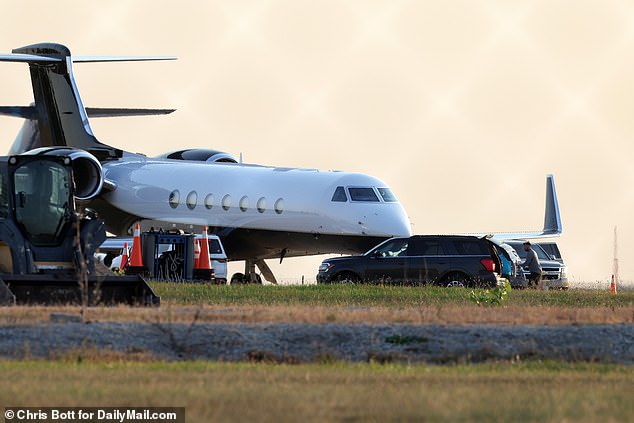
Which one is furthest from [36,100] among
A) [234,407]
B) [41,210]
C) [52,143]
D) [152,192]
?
[234,407]

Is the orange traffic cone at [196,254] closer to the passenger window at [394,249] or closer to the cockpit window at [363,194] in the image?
the passenger window at [394,249]

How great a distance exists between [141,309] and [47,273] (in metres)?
4.47

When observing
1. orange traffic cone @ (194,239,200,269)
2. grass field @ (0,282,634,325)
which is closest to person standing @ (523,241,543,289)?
orange traffic cone @ (194,239,200,269)

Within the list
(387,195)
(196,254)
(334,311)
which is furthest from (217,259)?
(334,311)

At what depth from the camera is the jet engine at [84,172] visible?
129ft

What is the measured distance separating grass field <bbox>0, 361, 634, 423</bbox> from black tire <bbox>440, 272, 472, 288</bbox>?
18213 millimetres

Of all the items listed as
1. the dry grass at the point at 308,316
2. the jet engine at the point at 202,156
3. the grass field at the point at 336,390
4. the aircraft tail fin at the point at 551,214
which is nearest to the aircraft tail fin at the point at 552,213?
the aircraft tail fin at the point at 551,214

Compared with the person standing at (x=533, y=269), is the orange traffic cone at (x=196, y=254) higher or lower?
higher

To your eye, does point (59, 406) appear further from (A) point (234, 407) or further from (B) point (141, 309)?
(B) point (141, 309)

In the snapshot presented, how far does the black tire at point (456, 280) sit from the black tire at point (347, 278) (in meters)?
2.05

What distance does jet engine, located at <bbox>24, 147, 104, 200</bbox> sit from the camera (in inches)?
1549

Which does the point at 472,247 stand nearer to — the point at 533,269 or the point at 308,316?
the point at 533,269

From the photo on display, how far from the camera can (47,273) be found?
22.1 meters

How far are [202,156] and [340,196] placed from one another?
992 cm
